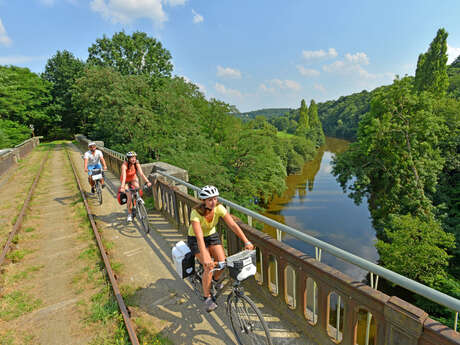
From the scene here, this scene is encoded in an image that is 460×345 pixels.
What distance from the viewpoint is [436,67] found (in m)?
33.8

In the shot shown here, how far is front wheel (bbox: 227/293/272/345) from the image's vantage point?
3119 millimetres

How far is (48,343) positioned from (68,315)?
1.65 feet

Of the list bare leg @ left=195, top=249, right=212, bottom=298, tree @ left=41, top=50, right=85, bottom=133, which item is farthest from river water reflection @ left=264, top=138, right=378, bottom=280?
tree @ left=41, top=50, right=85, bottom=133

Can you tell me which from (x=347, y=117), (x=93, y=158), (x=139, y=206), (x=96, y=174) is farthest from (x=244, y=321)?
(x=347, y=117)

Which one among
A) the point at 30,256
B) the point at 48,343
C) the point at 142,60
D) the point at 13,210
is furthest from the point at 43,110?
the point at 48,343

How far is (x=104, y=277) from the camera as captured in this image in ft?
15.9

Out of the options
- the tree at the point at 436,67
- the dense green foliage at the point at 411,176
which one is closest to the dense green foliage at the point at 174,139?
the dense green foliage at the point at 411,176

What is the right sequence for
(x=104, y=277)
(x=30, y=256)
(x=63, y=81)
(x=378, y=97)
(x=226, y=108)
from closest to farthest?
(x=104, y=277), (x=30, y=256), (x=378, y=97), (x=226, y=108), (x=63, y=81)

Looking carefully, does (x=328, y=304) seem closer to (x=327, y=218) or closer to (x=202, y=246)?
(x=202, y=246)

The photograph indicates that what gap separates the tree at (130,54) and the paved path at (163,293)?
33914mm

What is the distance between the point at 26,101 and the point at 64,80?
11.7 meters

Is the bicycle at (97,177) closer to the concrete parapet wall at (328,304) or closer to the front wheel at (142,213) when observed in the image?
the front wheel at (142,213)

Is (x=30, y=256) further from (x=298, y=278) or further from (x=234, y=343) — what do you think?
(x=298, y=278)

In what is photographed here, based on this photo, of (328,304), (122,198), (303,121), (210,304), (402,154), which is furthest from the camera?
(303,121)
